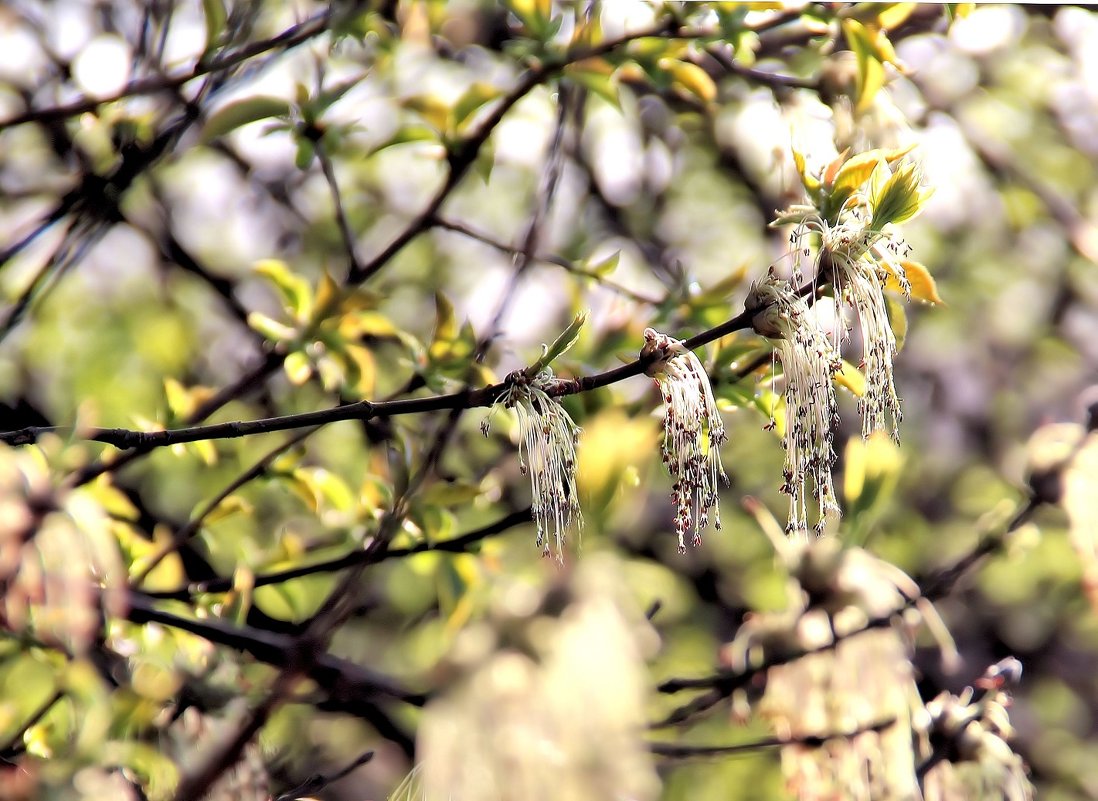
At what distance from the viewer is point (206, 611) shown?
0.82 meters

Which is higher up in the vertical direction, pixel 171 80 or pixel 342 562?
pixel 171 80

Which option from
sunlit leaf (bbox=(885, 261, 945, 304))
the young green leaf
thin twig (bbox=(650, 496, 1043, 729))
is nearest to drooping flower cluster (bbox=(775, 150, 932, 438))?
sunlit leaf (bbox=(885, 261, 945, 304))

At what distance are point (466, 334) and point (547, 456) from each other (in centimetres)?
24

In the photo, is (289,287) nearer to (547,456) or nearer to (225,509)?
(225,509)

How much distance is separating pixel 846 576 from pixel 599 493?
1.81 ft

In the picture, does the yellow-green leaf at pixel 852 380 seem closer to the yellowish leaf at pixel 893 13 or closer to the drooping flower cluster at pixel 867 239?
the drooping flower cluster at pixel 867 239

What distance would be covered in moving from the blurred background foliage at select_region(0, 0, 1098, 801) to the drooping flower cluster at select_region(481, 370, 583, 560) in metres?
0.03

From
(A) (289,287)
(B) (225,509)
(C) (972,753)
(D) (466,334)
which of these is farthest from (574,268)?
(C) (972,753)

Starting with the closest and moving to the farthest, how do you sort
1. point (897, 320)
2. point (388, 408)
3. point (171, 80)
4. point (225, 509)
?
point (388, 408) < point (897, 320) < point (171, 80) < point (225, 509)

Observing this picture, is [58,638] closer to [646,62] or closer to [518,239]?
[646,62]

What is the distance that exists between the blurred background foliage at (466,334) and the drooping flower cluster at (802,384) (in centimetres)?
7

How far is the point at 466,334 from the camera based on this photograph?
0.80 metres

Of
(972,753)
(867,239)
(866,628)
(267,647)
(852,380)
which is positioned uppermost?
(867,239)

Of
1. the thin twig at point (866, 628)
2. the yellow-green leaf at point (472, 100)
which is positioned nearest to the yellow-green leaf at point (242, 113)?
the yellow-green leaf at point (472, 100)
